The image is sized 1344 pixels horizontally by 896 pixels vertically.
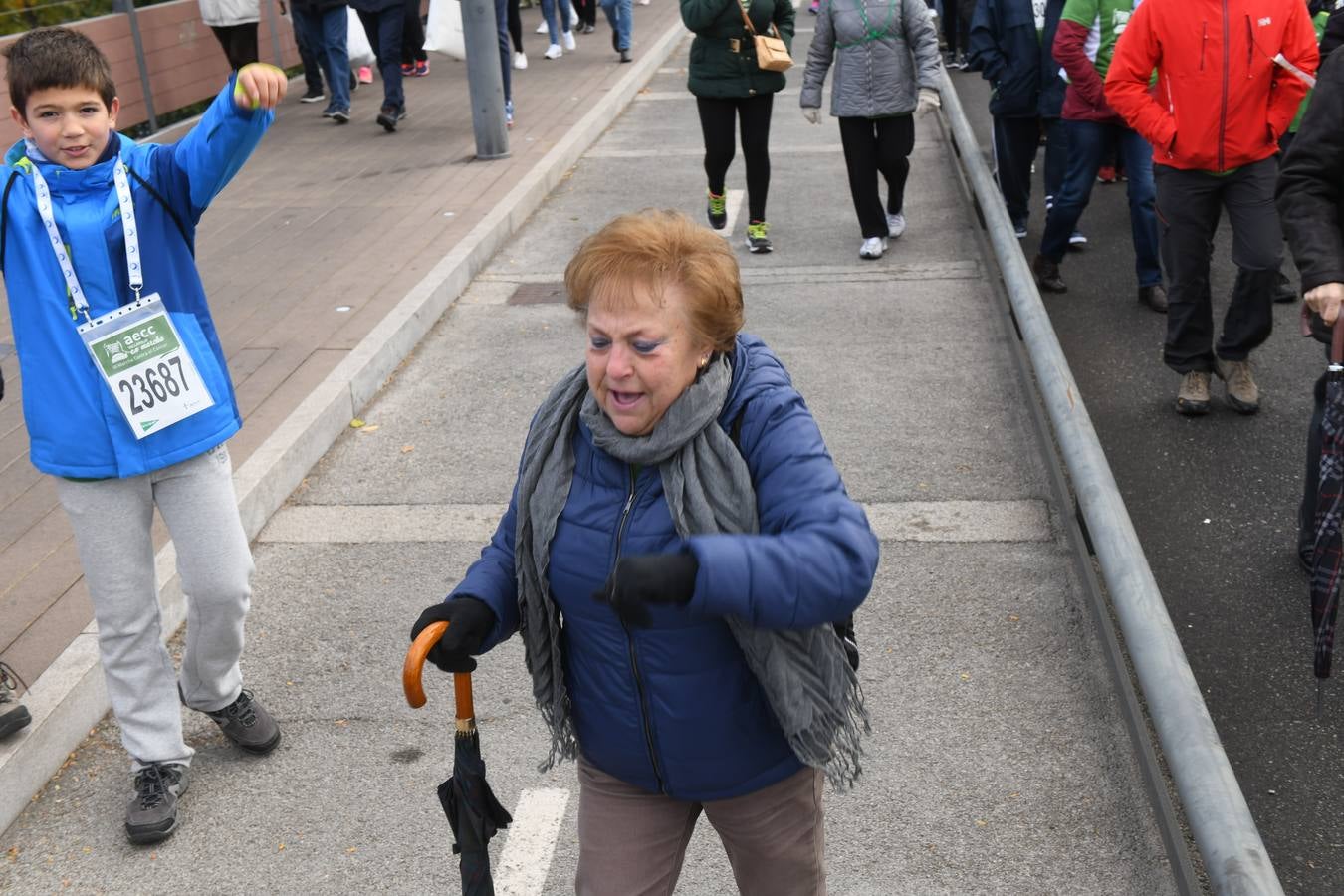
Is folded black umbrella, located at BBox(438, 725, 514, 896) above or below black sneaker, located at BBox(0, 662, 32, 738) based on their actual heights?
above

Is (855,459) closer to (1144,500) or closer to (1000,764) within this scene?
(1144,500)

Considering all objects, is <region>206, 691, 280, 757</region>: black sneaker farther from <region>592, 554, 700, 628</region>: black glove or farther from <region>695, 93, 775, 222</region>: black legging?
<region>695, 93, 775, 222</region>: black legging

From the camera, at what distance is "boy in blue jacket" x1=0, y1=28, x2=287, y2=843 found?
3.68 m

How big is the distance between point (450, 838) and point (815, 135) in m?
10.7

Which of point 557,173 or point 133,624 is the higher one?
point 133,624

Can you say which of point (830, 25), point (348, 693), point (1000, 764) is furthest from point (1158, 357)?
point (348, 693)

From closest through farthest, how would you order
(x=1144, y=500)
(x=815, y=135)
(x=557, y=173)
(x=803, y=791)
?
(x=803, y=791) < (x=1144, y=500) < (x=557, y=173) < (x=815, y=135)

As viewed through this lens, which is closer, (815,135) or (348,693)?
(348,693)

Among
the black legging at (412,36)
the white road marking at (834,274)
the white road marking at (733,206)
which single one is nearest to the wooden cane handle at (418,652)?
the white road marking at (834,274)

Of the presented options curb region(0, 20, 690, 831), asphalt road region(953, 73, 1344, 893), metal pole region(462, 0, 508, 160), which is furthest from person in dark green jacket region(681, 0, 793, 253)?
metal pole region(462, 0, 508, 160)

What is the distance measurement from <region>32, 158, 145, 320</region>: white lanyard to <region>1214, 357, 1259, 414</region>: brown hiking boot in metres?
4.76

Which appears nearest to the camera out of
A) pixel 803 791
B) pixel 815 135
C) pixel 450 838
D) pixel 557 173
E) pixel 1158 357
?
pixel 803 791

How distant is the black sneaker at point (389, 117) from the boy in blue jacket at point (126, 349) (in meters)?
9.91

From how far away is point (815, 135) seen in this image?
13711 mm
